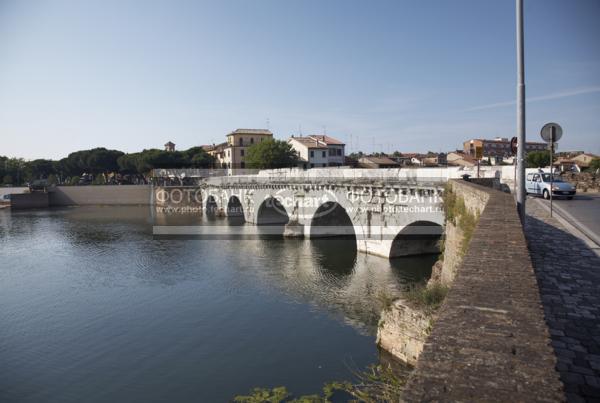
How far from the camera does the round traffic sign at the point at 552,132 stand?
11.5m

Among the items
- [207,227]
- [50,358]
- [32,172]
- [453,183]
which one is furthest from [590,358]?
[32,172]

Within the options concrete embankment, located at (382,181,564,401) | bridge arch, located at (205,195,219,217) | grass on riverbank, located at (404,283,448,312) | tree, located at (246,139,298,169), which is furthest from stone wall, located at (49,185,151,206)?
concrete embankment, located at (382,181,564,401)

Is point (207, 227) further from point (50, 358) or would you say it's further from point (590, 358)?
point (590, 358)

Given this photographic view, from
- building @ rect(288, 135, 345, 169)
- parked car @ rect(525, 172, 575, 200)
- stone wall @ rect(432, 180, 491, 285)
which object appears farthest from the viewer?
building @ rect(288, 135, 345, 169)

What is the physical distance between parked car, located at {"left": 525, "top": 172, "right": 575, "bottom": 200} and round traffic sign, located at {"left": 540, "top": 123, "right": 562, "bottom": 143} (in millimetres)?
10659

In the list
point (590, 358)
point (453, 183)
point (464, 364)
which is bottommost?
point (590, 358)

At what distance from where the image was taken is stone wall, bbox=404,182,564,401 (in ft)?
8.65

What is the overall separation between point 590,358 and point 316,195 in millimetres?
27790

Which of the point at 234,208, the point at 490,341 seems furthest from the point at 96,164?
the point at 490,341

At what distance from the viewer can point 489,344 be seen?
321 centimetres

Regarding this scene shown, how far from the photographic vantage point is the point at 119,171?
91.3 metres

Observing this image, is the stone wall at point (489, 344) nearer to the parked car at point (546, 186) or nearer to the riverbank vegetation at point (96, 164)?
the parked car at point (546, 186)

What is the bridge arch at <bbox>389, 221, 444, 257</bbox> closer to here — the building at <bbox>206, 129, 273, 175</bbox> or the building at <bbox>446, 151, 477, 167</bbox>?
the building at <bbox>446, 151, 477, 167</bbox>

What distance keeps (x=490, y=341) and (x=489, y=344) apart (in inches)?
2.4
